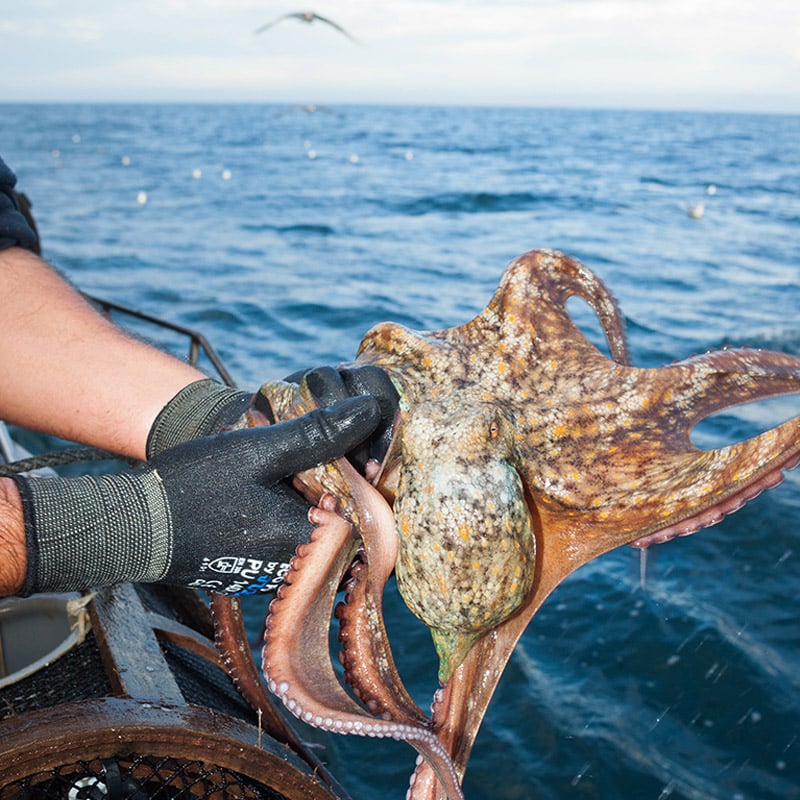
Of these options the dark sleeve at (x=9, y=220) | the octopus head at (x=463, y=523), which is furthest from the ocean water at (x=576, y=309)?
the dark sleeve at (x=9, y=220)

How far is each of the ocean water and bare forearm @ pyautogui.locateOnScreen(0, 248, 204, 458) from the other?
2.42m

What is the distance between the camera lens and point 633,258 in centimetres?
1728

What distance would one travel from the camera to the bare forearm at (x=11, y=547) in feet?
7.71

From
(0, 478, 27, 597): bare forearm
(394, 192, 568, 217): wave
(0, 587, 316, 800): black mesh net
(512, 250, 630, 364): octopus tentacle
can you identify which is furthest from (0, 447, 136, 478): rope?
(394, 192, 568, 217): wave

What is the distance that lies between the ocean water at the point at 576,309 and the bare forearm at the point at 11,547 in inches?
107

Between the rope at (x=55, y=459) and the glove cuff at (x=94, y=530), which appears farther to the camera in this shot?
the rope at (x=55, y=459)

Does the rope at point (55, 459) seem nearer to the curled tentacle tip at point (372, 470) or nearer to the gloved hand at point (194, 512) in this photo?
the gloved hand at point (194, 512)

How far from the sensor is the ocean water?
15.6ft

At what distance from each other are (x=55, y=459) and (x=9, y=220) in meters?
1.19

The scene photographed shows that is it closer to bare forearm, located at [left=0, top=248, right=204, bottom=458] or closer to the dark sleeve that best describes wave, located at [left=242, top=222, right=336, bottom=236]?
the dark sleeve

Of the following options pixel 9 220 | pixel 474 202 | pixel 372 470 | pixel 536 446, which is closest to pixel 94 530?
pixel 372 470

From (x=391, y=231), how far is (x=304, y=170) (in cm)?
1869

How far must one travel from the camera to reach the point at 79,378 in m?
3.54

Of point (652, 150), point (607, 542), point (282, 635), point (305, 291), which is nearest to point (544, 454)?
point (607, 542)
